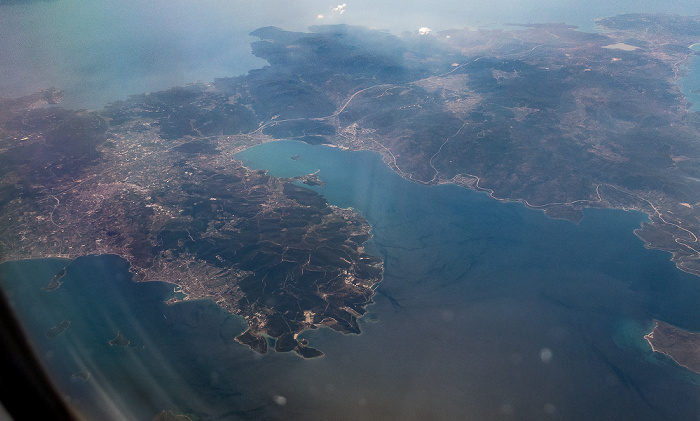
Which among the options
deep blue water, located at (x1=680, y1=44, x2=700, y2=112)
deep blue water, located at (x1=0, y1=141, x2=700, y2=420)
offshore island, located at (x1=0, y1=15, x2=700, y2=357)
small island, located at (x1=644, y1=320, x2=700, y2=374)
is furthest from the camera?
deep blue water, located at (x1=680, y1=44, x2=700, y2=112)

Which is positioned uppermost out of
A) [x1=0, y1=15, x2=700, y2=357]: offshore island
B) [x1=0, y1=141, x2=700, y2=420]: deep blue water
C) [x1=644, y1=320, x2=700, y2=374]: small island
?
[x1=0, y1=15, x2=700, y2=357]: offshore island

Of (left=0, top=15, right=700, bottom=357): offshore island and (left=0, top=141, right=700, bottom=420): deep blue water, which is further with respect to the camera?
(left=0, top=15, right=700, bottom=357): offshore island

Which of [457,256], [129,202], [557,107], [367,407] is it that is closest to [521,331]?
[457,256]

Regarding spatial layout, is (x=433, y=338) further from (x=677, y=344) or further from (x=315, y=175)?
(x=315, y=175)

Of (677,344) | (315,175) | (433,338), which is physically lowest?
(677,344)

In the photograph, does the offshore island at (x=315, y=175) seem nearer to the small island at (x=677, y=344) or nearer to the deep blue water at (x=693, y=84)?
the deep blue water at (x=693, y=84)

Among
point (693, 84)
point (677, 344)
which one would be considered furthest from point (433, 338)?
point (693, 84)

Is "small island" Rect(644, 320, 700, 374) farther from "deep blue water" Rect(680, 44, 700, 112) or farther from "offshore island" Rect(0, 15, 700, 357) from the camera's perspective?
"deep blue water" Rect(680, 44, 700, 112)

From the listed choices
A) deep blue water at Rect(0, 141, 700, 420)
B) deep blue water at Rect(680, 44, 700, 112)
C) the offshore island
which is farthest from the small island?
deep blue water at Rect(680, 44, 700, 112)
